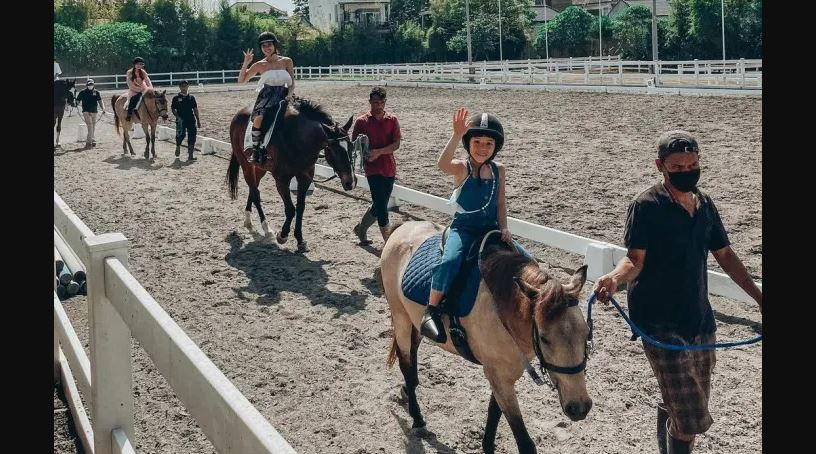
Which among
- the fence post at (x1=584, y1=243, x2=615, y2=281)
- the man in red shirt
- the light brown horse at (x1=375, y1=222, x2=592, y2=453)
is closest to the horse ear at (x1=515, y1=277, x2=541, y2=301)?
the light brown horse at (x1=375, y1=222, x2=592, y2=453)

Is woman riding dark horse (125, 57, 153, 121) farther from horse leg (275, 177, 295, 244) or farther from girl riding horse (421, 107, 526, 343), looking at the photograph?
girl riding horse (421, 107, 526, 343)

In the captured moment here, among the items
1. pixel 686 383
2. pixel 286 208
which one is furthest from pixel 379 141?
pixel 686 383

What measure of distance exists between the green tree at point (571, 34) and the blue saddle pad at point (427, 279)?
64.0 meters

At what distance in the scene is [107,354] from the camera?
10.1ft

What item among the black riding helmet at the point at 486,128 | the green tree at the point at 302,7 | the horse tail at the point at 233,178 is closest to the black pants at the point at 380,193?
the horse tail at the point at 233,178

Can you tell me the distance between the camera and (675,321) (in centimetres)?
380

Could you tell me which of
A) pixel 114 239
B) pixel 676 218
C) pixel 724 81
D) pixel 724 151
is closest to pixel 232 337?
pixel 114 239

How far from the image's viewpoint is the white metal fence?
195cm

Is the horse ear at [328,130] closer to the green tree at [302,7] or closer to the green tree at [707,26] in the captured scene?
the green tree at [707,26]

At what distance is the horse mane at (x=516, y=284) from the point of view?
3.50m

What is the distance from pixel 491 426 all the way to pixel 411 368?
764mm

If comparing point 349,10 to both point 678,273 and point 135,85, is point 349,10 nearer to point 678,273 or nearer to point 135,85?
point 135,85

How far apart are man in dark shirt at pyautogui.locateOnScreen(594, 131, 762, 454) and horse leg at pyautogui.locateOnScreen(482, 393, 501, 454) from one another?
0.97 meters
